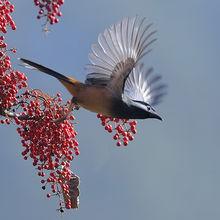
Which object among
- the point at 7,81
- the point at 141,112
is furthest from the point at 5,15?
the point at 141,112

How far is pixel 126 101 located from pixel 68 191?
3.45ft

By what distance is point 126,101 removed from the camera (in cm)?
580

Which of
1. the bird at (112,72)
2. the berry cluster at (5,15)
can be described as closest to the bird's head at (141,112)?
the bird at (112,72)

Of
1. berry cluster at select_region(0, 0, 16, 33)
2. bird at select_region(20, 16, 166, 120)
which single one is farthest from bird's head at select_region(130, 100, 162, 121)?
berry cluster at select_region(0, 0, 16, 33)

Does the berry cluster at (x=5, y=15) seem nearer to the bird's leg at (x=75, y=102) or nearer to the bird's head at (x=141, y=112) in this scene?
the bird's leg at (x=75, y=102)

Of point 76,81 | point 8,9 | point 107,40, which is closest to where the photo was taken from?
point 107,40

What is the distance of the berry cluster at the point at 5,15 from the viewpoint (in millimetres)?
5891

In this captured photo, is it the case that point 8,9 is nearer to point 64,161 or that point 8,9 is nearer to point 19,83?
point 19,83

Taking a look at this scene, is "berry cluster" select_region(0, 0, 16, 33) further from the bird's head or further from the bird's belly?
the bird's head

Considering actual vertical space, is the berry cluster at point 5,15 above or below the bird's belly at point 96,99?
above

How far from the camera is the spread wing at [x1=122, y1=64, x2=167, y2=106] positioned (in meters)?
6.57

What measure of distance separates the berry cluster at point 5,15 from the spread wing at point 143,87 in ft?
3.96

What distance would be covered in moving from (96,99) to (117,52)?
1.50 ft

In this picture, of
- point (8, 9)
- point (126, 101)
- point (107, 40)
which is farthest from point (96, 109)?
point (8, 9)
